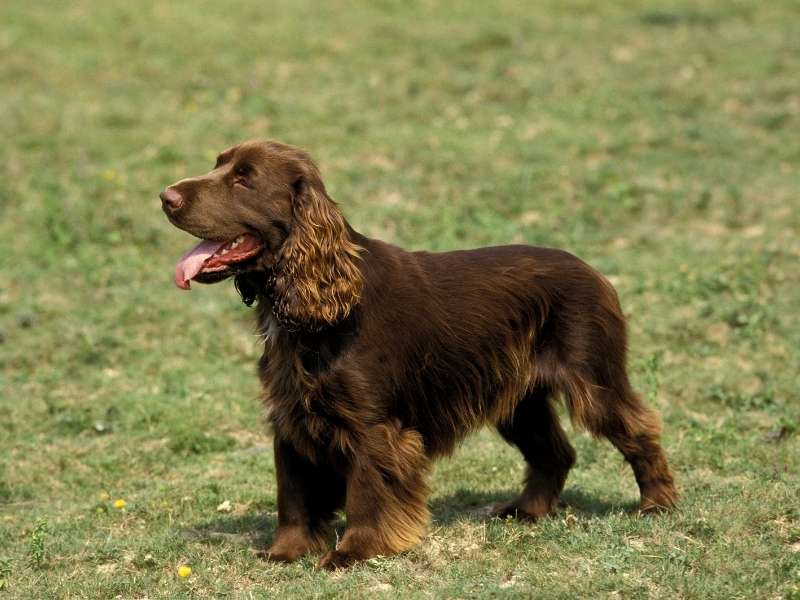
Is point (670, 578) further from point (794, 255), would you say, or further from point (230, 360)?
point (794, 255)

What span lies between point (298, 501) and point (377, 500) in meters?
0.49

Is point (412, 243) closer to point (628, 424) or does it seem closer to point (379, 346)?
point (628, 424)

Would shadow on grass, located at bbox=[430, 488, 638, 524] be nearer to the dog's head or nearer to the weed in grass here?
the dog's head

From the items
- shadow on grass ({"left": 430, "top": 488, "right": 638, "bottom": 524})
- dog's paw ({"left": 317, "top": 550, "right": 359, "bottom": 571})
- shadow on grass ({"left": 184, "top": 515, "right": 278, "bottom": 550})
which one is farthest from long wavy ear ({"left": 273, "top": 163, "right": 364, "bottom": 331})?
shadow on grass ({"left": 430, "top": 488, "right": 638, "bottom": 524})

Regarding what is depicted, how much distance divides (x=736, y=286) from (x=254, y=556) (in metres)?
6.02

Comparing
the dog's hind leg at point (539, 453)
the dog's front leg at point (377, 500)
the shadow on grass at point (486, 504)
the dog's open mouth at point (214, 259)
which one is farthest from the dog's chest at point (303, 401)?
the dog's hind leg at point (539, 453)

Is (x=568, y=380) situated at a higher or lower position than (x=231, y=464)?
higher

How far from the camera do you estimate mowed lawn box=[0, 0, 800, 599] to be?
19.1ft

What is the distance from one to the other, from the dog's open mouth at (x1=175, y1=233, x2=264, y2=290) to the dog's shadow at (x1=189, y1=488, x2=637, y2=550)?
155 cm

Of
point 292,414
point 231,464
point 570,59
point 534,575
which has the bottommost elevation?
point 231,464

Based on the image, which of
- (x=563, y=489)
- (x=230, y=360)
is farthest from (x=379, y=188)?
(x=563, y=489)

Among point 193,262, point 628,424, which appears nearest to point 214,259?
point 193,262

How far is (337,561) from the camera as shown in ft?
18.5

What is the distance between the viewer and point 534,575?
5293 millimetres
